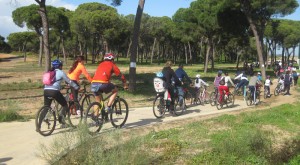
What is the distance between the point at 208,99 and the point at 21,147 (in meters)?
10.7

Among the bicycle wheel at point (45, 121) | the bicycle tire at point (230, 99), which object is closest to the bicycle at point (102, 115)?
the bicycle wheel at point (45, 121)

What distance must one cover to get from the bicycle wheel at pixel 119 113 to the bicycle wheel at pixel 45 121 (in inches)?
54.6

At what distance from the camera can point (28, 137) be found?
8703 millimetres

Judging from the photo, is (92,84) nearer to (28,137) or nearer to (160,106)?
(28,137)

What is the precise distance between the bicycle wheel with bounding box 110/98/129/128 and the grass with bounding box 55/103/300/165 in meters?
0.82

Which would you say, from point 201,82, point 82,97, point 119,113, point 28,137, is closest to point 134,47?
point 201,82

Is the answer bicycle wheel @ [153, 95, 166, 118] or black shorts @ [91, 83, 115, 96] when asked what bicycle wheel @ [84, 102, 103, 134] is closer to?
black shorts @ [91, 83, 115, 96]

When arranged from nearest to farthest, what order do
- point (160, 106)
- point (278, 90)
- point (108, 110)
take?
point (108, 110)
point (160, 106)
point (278, 90)

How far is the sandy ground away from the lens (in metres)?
7.13

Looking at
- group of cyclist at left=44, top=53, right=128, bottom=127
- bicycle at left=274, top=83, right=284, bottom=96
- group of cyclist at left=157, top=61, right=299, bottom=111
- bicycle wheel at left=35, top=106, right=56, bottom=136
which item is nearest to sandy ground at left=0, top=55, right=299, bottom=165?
bicycle wheel at left=35, top=106, right=56, bottom=136

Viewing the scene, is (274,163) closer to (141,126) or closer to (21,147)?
(141,126)

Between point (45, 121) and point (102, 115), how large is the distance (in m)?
Answer: 1.26

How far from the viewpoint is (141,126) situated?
1041 cm

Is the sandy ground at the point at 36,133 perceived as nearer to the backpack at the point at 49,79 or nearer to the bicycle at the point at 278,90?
the backpack at the point at 49,79
